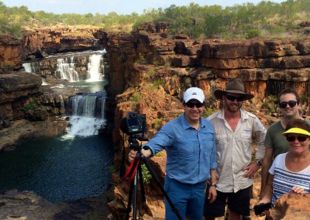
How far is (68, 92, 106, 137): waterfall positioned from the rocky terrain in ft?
2.93

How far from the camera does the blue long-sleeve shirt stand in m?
4.17

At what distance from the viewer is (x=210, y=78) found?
69.3 ft

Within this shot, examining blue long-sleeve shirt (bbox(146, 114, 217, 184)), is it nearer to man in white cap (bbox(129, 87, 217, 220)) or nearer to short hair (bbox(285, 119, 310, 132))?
man in white cap (bbox(129, 87, 217, 220))

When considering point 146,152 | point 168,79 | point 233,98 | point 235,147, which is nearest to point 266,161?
point 235,147

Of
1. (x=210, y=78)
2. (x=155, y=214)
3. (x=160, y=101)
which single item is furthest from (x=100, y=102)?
(x=155, y=214)

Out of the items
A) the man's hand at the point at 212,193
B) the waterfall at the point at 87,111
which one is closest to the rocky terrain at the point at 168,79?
the waterfall at the point at 87,111

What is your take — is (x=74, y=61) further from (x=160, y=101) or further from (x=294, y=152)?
(x=294, y=152)

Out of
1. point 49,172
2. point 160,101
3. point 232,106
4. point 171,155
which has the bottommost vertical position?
point 49,172

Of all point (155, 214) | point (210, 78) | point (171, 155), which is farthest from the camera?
point (210, 78)

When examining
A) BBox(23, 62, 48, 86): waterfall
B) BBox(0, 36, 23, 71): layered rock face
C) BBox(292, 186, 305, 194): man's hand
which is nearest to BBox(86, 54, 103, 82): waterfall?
BBox(23, 62, 48, 86): waterfall

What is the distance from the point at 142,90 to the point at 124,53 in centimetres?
1551

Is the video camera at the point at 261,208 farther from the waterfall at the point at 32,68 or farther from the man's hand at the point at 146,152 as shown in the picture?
the waterfall at the point at 32,68

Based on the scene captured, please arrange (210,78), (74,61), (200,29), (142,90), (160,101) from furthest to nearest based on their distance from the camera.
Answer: (74,61) < (200,29) < (210,78) < (142,90) < (160,101)

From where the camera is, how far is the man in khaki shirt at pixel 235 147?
448 cm
